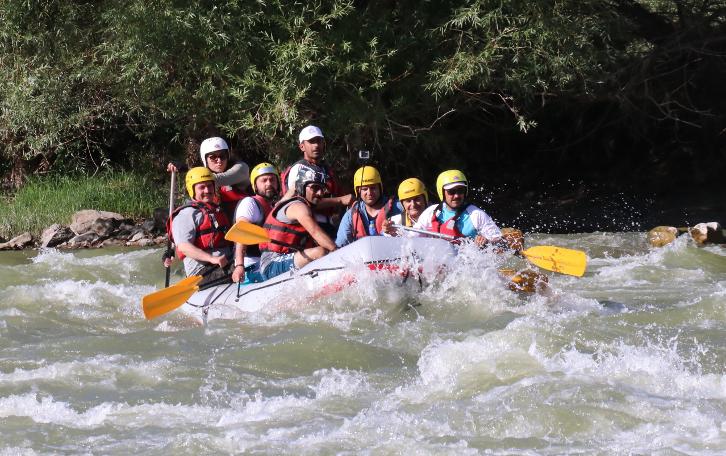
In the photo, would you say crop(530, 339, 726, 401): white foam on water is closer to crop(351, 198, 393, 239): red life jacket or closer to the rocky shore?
crop(351, 198, 393, 239): red life jacket

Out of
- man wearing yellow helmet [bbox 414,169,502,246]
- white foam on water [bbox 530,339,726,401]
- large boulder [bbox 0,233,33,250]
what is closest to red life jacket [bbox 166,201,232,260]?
man wearing yellow helmet [bbox 414,169,502,246]

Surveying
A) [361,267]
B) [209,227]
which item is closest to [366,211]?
[361,267]

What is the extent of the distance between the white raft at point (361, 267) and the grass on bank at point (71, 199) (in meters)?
6.31

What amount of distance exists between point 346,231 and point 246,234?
2.75 ft

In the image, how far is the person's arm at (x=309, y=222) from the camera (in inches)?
318

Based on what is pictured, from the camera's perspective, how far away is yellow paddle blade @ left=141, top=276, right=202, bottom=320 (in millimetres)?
8203

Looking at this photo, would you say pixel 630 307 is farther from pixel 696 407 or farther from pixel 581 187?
pixel 581 187

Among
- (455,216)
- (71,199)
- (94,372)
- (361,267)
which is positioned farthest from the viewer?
(71,199)

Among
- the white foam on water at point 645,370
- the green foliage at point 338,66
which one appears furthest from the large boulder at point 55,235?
the white foam on water at point 645,370

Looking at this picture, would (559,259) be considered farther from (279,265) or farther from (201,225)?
(201,225)

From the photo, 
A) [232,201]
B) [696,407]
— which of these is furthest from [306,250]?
[696,407]

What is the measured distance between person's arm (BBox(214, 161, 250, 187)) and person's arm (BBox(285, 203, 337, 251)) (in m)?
1.16

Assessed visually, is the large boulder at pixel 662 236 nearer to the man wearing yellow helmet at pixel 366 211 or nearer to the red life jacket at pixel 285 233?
the man wearing yellow helmet at pixel 366 211

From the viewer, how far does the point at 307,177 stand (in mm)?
8516
